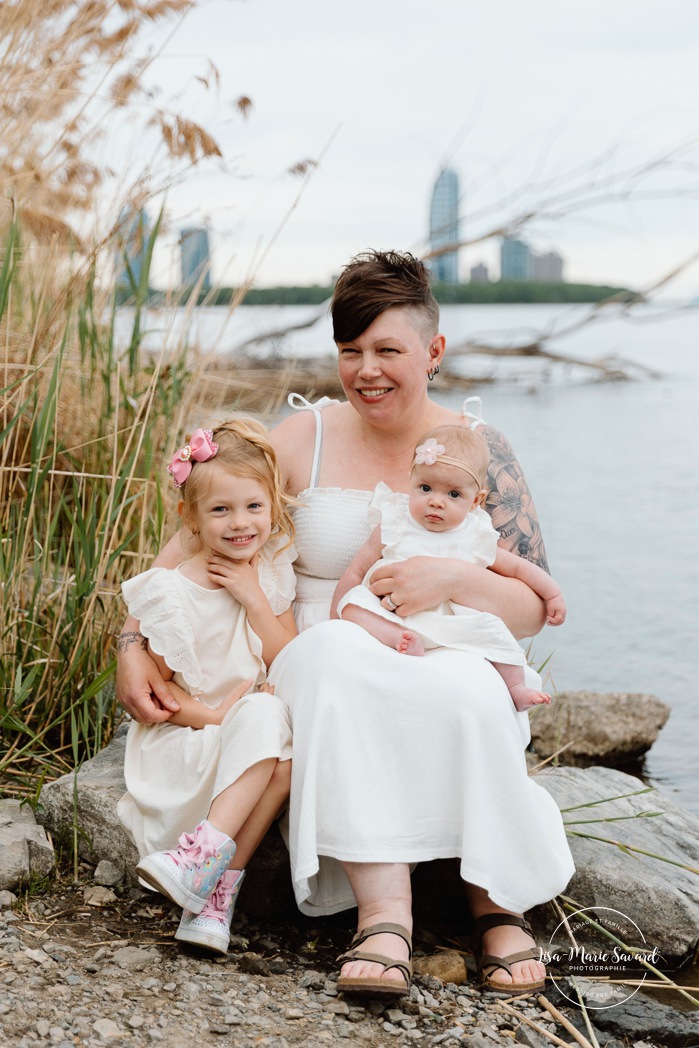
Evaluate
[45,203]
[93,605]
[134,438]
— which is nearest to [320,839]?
[93,605]

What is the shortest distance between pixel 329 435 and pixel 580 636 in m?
4.35

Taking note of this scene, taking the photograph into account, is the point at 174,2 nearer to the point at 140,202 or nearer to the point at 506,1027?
the point at 140,202

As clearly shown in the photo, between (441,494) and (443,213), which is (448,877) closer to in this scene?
(441,494)

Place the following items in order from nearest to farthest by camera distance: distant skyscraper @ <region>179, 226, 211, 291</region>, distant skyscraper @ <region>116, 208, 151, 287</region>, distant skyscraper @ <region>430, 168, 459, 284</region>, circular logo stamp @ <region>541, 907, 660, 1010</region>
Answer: circular logo stamp @ <region>541, 907, 660, 1010</region>
distant skyscraper @ <region>116, 208, 151, 287</region>
distant skyscraper @ <region>179, 226, 211, 291</region>
distant skyscraper @ <region>430, 168, 459, 284</region>

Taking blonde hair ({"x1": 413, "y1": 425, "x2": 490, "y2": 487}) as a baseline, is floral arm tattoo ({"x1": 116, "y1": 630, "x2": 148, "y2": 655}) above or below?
below

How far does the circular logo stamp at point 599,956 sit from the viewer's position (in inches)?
100

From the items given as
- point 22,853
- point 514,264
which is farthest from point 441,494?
point 514,264

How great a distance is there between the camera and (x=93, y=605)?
323cm

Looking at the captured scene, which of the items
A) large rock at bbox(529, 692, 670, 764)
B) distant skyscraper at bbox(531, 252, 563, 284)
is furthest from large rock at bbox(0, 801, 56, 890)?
distant skyscraper at bbox(531, 252, 563, 284)

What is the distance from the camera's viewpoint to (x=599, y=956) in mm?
2703

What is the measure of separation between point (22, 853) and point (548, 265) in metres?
5.22

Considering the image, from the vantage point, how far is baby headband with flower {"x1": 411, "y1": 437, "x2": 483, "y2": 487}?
2.70m

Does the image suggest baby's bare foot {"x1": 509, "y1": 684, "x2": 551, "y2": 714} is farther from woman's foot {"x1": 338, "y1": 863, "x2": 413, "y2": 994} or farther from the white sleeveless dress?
woman's foot {"x1": 338, "y1": 863, "x2": 413, "y2": 994}

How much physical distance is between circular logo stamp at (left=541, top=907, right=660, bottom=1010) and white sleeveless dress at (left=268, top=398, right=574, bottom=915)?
0.28m
